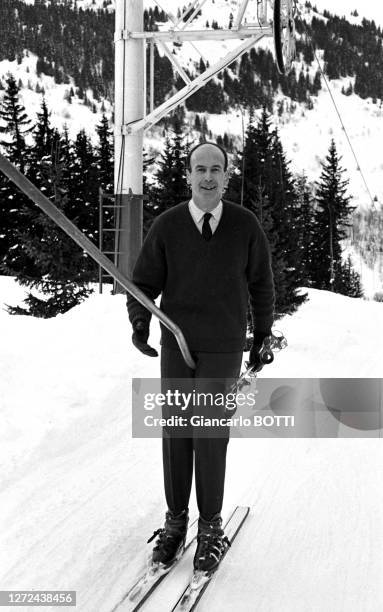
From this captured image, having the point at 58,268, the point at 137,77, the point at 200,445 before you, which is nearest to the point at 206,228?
the point at 200,445

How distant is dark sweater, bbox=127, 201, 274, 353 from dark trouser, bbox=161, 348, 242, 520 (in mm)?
71

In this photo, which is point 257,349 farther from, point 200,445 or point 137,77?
point 137,77

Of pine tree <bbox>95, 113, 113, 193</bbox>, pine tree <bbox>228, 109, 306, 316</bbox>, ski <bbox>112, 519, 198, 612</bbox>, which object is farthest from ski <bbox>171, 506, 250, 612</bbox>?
pine tree <bbox>95, 113, 113, 193</bbox>

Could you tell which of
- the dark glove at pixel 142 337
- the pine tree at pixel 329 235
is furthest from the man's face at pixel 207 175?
the pine tree at pixel 329 235

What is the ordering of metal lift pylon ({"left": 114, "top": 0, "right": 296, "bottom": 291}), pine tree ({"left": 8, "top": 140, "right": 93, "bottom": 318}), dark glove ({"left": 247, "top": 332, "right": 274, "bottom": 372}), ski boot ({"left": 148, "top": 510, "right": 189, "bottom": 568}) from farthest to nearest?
pine tree ({"left": 8, "top": 140, "right": 93, "bottom": 318})
metal lift pylon ({"left": 114, "top": 0, "right": 296, "bottom": 291})
dark glove ({"left": 247, "top": 332, "right": 274, "bottom": 372})
ski boot ({"left": 148, "top": 510, "right": 189, "bottom": 568})

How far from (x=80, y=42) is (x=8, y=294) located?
410ft

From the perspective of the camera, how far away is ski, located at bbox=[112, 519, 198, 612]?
2736mm

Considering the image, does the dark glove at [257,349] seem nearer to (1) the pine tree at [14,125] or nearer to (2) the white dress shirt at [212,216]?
(2) the white dress shirt at [212,216]

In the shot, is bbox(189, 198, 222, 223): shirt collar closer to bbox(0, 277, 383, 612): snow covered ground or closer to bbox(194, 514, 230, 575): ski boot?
bbox(194, 514, 230, 575): ski boot

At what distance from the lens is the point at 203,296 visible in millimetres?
3045

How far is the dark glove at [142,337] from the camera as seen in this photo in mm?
3084

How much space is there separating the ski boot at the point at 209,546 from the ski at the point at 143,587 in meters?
0.17

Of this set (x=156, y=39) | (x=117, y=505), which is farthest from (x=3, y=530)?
(x=156, y=39)

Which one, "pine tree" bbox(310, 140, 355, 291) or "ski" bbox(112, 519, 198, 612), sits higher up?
"pine tree" bbox(310, 140, 355, 291)
